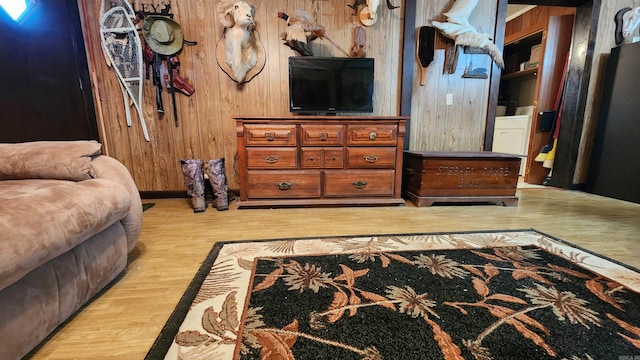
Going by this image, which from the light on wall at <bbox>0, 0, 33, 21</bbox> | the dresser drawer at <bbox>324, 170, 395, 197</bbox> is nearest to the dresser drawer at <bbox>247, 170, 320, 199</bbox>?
the dresser drawer at <bbox>324, 170, 395, 197</bbox>

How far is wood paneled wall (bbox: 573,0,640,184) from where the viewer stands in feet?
9.23

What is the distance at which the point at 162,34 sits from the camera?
7.84 ft

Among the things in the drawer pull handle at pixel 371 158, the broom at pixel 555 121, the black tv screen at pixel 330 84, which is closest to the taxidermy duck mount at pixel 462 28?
the black tv screen at pixel 330 84

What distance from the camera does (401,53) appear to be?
268 cm

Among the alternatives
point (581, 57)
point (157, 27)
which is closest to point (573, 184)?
point (581, 57)

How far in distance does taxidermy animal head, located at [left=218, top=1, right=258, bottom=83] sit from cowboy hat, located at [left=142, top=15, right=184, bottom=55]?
458mm

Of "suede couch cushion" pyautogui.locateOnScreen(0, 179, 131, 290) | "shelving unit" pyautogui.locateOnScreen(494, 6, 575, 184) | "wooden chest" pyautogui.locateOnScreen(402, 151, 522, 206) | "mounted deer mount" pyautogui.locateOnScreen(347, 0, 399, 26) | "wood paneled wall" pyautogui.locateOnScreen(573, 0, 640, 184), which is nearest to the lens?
"suede couch cushion" pyautogui.locateOnScreen(0, 179, 131, 290)

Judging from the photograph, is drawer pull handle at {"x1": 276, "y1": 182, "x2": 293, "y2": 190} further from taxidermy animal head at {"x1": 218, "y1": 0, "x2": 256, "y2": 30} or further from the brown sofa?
taxidermy animal head at {"x1": 218, "y1": 0, "x2": 256, "y2": 30}

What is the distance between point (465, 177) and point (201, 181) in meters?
2.39

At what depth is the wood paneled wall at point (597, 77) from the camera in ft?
Answer: 9.23

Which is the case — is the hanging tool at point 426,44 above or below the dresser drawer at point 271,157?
above

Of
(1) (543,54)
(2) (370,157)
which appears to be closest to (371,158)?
(2) (370,157)

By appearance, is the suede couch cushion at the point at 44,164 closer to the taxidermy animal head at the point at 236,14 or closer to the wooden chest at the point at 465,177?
the taxidermy animal head at the point at 236,14

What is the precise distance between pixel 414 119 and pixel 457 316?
2277mm
